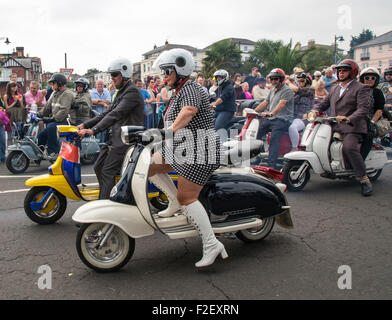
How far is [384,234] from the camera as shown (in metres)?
4.54

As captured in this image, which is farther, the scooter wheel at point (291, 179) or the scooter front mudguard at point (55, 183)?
the scooter wheel at point (291, 179)

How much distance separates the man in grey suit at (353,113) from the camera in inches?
247

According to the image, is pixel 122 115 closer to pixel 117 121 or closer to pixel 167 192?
pixel 117 121

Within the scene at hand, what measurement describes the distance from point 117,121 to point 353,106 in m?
3.87

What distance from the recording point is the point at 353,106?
6469 mm

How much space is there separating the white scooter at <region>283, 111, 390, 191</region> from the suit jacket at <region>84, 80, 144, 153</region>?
8.91 feet

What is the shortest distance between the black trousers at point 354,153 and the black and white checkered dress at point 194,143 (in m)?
3.56

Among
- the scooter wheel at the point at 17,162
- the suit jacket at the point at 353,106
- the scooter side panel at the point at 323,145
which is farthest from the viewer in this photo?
the scooter wheel at the point at 17,162

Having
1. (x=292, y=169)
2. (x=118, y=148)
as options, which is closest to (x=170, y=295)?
(x=118, y=148)

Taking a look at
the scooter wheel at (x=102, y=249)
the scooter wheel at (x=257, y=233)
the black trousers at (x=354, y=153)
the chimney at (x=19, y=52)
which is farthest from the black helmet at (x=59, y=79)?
the chimney at (x=19, y=52)

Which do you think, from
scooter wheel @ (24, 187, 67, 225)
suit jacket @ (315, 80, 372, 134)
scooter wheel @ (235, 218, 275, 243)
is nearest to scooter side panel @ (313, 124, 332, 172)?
suit jacket @ (315, 80, 372, 134)

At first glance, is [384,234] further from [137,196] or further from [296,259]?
[137,196]

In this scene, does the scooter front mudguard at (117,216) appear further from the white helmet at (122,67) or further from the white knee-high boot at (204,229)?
the white helmet at (122,67)
